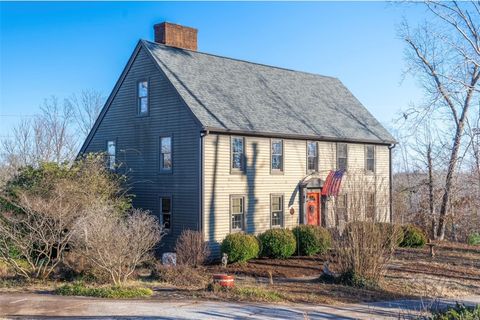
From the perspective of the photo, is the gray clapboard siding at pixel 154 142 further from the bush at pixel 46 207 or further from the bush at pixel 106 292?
the bush at pixel 106 292

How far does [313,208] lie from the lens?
2620 centimetres

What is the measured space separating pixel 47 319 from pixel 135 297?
275cm

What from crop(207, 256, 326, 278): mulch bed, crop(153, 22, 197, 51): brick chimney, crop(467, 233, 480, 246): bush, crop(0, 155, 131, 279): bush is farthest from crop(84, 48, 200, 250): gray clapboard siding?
crop(467, 233, 480, 246): bush

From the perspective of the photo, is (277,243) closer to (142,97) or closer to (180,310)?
(142,97)

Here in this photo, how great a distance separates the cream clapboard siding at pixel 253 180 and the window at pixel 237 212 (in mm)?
221

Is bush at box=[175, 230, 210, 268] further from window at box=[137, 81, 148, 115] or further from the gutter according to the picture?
window at box=[137, 81, 148, 115]

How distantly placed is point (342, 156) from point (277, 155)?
4749 millimetres

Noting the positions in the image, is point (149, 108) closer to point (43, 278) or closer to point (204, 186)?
point (204, 186)

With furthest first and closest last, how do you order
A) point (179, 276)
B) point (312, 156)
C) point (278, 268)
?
point (312, 156), point (278, 268), point (179, 276)

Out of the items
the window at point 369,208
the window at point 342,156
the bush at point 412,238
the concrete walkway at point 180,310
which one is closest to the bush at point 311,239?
the bush at point 412,238

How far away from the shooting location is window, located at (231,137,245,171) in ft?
74.7

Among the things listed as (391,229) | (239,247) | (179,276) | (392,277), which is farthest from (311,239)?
(179,276)

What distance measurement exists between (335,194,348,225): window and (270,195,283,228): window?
847cm

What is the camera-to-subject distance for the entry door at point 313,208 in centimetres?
2589
